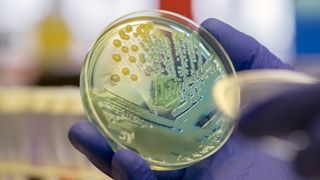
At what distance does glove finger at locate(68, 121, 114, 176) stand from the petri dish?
2 cm

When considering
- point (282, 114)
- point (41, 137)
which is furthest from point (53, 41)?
point (282, 114)

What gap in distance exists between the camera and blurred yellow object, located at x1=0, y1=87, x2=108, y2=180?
1320 millimetres

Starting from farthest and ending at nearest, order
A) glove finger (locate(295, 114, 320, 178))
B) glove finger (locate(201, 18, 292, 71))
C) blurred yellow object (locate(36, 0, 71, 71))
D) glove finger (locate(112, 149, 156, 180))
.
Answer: blurred yellow object (locate(36, 0, 71, 71))
glove finger (locate(201, 18, 292, 71))
glove finger (locate(112, 149, 156, 180))
glove finger (locate(295, 114, 320, 178))

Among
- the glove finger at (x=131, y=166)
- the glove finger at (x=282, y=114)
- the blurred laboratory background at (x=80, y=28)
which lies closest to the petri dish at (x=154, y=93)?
the glove finger at (x=131, y=166)

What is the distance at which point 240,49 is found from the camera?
3.00 feet

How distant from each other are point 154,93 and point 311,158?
0.42 m

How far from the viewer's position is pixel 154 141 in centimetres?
80

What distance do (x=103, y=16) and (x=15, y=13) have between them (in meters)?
0.46

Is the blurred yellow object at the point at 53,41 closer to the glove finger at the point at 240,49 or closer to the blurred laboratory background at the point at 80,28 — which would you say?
the blurred laboratory background at the point at 80,28

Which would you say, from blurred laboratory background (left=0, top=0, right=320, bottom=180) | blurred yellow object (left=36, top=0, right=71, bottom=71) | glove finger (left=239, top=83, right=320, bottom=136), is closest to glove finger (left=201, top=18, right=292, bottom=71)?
glove finger (left=239, top=83, right=320, bottom=136)

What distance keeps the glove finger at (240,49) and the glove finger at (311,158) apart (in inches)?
19.3

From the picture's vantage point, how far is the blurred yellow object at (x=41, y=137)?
1.32 meters

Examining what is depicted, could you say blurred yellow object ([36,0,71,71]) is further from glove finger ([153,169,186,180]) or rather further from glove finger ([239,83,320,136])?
glove finger ([239,83,320,136])

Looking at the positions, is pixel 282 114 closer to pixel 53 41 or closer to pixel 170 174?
pixel 170 174
